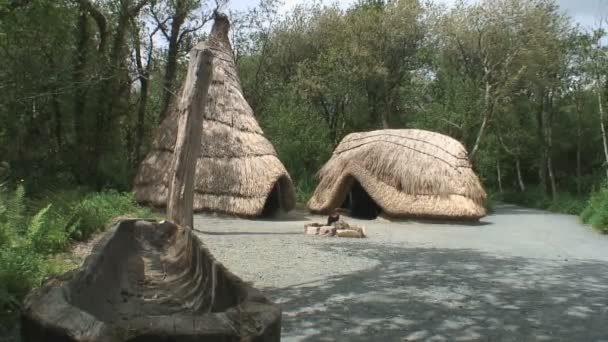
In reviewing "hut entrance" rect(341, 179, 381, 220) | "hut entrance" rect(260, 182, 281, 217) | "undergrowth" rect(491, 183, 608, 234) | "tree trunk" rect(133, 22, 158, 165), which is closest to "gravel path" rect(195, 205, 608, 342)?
"undergrowth" rect(491, 183, 608, 234)

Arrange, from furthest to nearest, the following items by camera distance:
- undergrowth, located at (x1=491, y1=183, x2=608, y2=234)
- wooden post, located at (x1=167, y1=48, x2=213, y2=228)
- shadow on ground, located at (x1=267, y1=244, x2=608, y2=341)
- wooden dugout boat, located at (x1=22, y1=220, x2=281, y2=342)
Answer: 1. undergrowth, located at (x1=491, y1=183, x2=608, y2=234)
2. wooden post, located at (x1=167, y1=48, x2=213, y2=228)
3. shadow on ground, located at (x1=267, y1=244, x2=608, y2=341)
4. wooden dugout boat, located at (x1=22, y1=220, x2=281, y2=342)

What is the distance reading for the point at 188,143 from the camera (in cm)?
901

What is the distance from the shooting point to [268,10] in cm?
2297

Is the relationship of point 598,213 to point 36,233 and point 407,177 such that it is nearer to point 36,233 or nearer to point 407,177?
point 407,177

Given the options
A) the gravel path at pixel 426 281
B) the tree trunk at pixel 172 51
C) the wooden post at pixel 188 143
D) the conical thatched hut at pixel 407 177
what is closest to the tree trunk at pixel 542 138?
the conical thatched hut at pixel 407 177

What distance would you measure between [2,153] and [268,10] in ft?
40.7

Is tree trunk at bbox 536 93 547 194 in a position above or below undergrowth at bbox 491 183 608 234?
above

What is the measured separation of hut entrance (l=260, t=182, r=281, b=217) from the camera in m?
14.4

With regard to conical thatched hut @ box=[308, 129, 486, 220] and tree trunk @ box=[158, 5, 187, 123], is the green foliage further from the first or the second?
tree trunk @ box=[158, 5, 187, 123]

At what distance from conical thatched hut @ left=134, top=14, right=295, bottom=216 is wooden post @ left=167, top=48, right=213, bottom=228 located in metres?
3.95

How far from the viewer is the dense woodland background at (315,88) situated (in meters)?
13.6

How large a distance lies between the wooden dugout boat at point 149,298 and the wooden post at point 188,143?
2.72 m

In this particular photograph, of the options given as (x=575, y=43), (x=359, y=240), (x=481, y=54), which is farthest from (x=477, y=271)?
(x=575, y=43)

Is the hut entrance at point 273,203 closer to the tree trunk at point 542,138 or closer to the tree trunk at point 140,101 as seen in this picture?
the tree trunk at point 140,101
